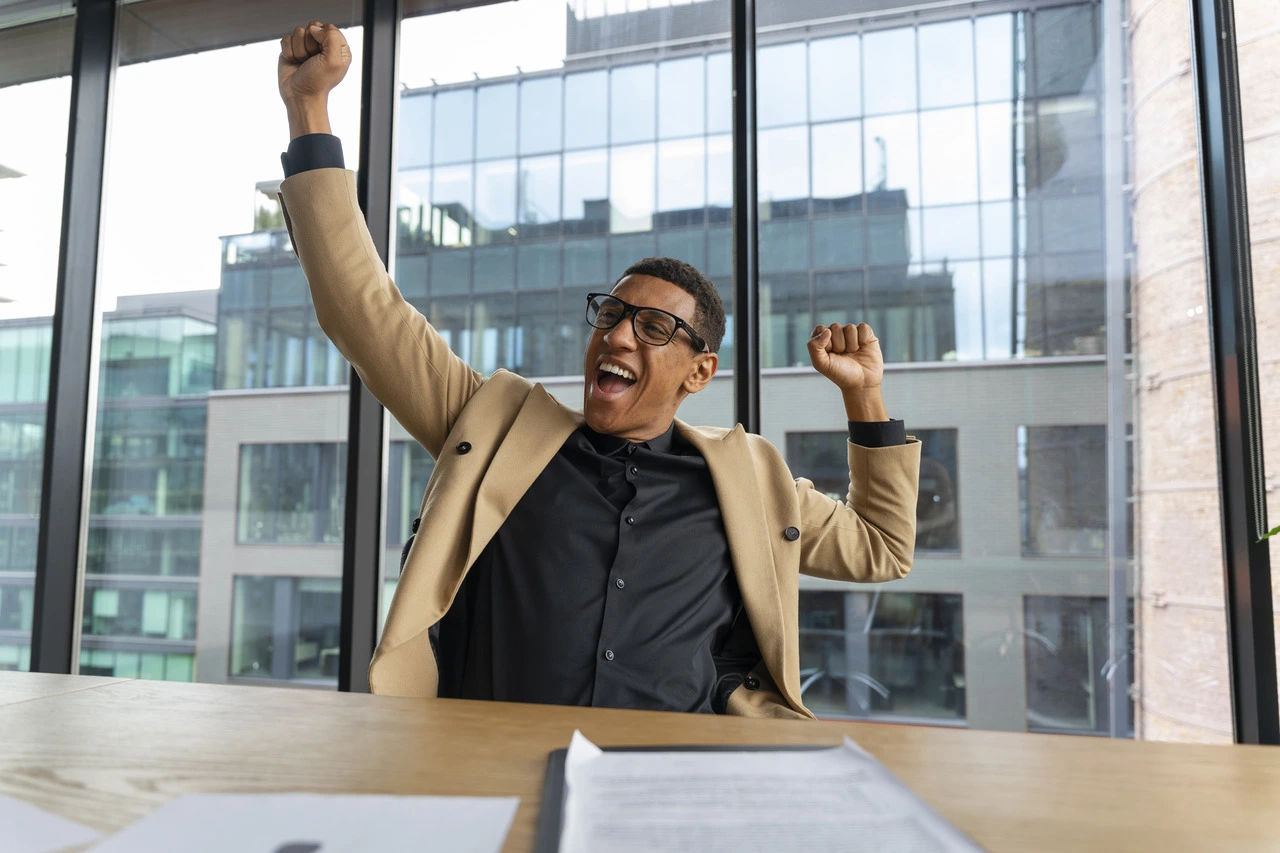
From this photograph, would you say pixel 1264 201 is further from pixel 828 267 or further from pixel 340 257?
pixel 340 257

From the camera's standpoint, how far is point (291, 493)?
8.86 ft

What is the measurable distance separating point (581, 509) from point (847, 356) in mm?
A: 581

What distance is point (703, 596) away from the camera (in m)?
1.35

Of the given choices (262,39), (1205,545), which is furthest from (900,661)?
(262,39)

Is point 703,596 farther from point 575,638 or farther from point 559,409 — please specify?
point 559,409

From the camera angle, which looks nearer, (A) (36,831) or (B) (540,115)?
(A) (36,831)

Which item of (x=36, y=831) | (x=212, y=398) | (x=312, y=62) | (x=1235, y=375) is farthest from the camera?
(x=212, y=398)

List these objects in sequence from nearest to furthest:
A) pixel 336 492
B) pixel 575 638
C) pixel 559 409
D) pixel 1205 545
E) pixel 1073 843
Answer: pixel 1073 843 → pixel 575 638 → pixel 559 409 → pixel 1205 545 → pixel 336 492

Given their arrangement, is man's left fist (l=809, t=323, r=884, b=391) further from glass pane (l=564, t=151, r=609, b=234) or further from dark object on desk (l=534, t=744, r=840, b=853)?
glass pane (l=564, t=151, r=609, b=234)

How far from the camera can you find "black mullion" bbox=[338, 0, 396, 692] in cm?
246

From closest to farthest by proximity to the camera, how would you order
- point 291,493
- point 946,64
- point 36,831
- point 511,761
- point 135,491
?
1. point 36,831
2. point 511,761
3. point 946,64
4. point 291,493
5. point 135,491

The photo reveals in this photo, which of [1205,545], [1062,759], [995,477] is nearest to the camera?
[1062,759]

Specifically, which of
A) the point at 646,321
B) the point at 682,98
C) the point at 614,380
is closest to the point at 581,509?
the point at 614,380

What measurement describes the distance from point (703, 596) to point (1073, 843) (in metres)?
0.89
